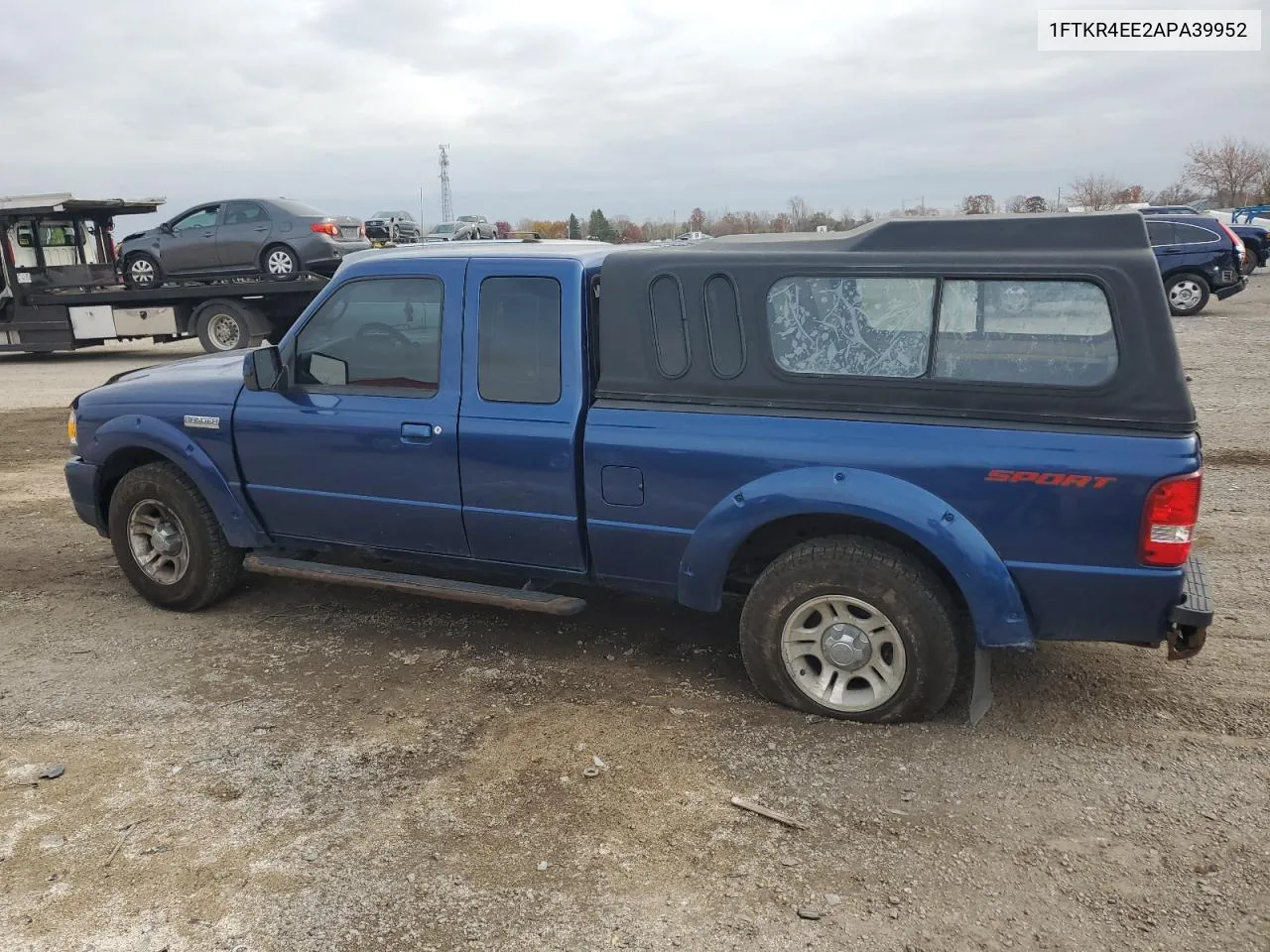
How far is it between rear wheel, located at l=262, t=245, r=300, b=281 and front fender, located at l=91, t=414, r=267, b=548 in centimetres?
1060

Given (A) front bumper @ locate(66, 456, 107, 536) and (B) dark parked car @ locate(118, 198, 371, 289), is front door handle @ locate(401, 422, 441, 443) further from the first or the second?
(B) dark parked car @ locate(118, 198, 371, 289)

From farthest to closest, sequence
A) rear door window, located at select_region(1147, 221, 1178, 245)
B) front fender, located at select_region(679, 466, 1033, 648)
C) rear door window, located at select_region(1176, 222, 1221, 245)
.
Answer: rear door window, located at select_region(1147, 221, 1178, 245) → rear door window, located at select_region(1176, 222, 1221, 245) → front fender, located at select_region(679, 466, 1033, 648)

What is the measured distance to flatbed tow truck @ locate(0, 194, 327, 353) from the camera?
15094mm

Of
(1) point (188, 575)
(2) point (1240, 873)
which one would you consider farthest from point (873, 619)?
(1) point (188, 575)

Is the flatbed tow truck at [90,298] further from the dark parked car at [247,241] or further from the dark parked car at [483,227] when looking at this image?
the dark parked car at [483,227]

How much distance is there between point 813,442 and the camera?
3770 millimetres

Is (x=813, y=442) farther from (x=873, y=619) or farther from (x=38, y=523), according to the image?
(x=38, y=523)

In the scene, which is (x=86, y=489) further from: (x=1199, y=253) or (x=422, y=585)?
(x=1199, y=253)

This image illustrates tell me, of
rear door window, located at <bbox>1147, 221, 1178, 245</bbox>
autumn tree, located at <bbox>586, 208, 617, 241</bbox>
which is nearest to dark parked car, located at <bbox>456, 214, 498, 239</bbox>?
autumn tree, located at <bbox>586, 208, 617, 241</bbox>

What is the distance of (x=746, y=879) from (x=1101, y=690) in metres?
1.99

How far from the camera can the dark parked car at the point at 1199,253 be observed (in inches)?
655

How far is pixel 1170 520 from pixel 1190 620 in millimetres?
382

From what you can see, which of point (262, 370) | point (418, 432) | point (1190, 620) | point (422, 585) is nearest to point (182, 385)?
point (262, 370)

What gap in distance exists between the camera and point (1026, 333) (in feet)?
11.8
